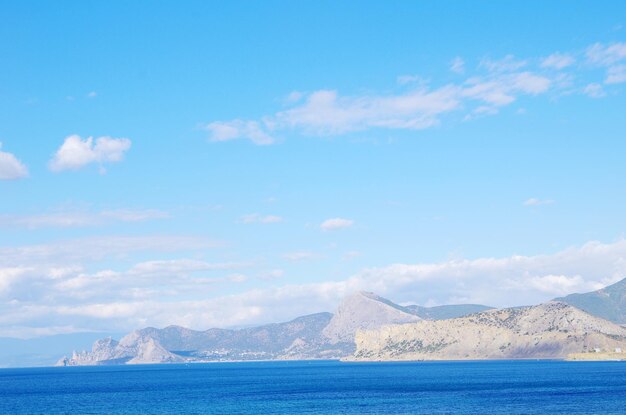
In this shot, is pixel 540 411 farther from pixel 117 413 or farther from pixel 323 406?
pixel 117 413

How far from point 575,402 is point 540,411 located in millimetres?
24497

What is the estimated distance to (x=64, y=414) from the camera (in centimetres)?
19712

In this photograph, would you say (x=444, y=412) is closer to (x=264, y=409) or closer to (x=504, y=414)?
(x=504, y=414)

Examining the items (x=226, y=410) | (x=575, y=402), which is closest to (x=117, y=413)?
(x=226, y=410)

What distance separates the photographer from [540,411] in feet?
561

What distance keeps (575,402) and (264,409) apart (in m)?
77.0

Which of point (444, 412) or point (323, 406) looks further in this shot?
point (323, 406)

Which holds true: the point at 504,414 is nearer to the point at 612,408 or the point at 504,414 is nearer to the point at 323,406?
the point at 612,408

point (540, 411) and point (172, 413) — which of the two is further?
point (172, 413)

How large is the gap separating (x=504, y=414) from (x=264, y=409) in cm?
6062

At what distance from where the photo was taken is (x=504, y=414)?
16788cm

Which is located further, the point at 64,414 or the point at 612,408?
the point at 64,414

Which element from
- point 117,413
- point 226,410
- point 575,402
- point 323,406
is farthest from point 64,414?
point 575,402

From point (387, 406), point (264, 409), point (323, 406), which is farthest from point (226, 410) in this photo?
point (387, 406)
